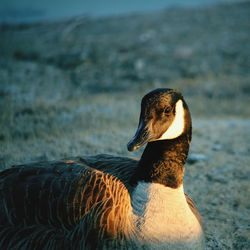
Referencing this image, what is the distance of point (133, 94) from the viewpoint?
1195 cm

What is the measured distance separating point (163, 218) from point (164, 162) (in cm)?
54

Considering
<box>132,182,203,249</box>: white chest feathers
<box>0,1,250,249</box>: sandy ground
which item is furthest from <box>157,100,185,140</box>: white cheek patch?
<box>0,1,250,249</box>: sandy ground

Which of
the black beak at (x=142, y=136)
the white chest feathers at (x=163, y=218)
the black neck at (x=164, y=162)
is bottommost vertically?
the white chest feathers at (x=163, y=218)

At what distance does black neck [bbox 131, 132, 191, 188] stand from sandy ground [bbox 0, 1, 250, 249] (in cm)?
157

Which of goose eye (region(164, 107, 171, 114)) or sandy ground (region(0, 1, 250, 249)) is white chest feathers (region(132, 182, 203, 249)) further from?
sandy ground (region(0, 1, 250, 249))

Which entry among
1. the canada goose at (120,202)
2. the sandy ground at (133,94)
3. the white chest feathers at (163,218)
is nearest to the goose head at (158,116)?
the canada goose at (120,202)

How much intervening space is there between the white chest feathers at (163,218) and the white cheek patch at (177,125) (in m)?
0.51

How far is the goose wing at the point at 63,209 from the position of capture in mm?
2625

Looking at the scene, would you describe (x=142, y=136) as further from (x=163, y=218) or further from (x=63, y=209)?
(x=63, y=209)

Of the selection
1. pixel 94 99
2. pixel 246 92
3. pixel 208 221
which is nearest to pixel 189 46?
pixel 246 92

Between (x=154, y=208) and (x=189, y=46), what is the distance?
17.2m

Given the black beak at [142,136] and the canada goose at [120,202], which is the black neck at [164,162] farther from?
the black beak at [142,136]

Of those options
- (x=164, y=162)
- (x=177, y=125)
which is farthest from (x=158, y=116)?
(x=164, y=162)

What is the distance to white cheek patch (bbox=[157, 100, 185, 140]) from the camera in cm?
279
